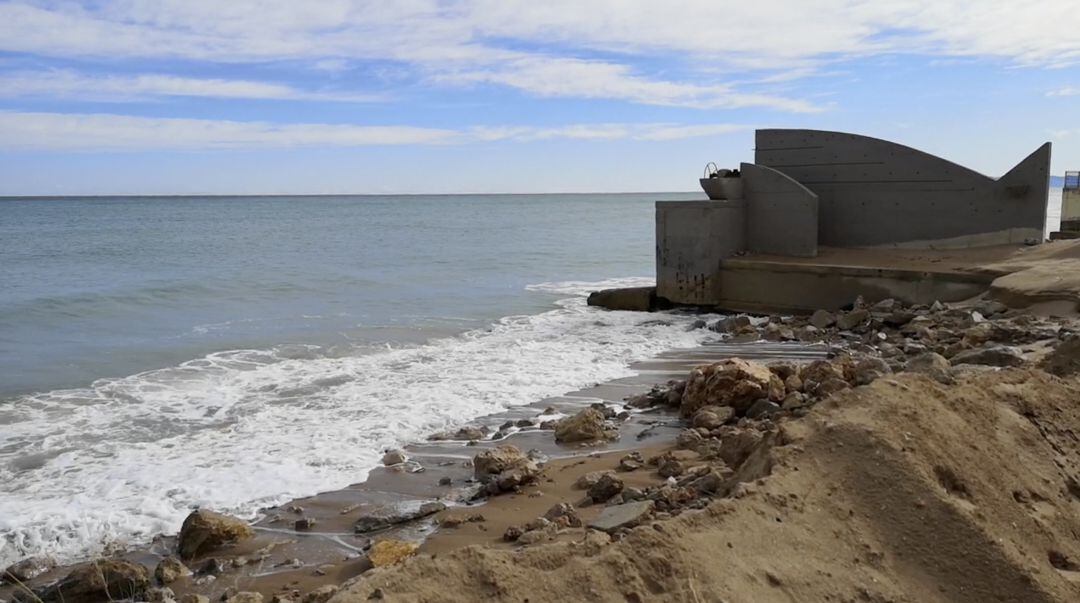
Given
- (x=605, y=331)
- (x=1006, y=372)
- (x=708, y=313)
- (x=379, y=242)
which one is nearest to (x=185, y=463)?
(x=1006, y=372)

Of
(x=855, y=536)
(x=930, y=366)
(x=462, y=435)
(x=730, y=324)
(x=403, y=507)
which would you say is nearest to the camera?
(x=855, y=536)

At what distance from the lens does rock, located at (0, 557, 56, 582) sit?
5195 millimetres

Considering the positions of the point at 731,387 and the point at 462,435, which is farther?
the point at 462,435

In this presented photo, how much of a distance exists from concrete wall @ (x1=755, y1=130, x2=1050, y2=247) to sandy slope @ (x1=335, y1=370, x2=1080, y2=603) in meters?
12.0

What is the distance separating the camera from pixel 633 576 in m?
3.27

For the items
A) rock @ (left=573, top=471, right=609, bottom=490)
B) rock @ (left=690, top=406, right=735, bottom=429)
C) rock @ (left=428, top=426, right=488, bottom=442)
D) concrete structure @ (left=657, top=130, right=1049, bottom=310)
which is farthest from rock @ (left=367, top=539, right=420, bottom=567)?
concrete structure @ (left=657, top=130, right=1049, bottom=310)

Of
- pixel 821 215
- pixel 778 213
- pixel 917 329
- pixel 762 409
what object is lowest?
pixel 917 329

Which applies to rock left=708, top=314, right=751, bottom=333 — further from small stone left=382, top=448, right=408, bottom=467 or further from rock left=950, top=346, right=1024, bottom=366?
small stone left=382, top=448, right=408, bottom=467

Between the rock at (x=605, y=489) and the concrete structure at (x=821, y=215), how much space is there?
9929 mm

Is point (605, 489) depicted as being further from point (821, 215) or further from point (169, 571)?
point (821, 215)

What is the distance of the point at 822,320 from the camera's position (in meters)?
13.1

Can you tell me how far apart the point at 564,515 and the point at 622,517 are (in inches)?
39.7

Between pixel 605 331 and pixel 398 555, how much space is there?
9785 mm

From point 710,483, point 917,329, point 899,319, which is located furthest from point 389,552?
point 899,319
